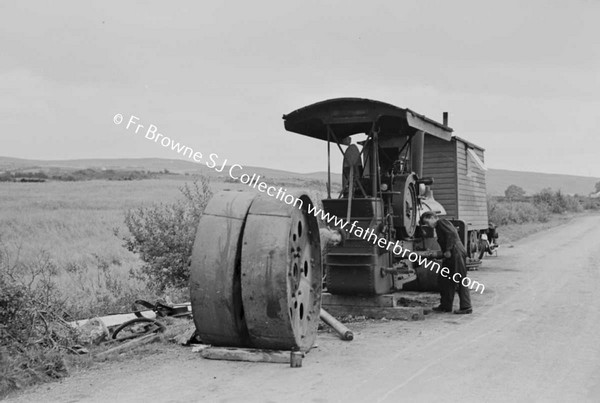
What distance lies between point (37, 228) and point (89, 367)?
67.1ft

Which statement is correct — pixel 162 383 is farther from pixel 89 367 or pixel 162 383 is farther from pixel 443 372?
pixel 443 372

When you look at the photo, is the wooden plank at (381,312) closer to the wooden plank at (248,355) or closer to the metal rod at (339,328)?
the metal rod at (339,328)

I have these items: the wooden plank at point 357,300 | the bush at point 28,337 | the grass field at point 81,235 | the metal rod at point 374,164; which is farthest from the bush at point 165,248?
the bush at point 28,337

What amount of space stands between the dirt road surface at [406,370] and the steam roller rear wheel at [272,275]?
1.11 ft

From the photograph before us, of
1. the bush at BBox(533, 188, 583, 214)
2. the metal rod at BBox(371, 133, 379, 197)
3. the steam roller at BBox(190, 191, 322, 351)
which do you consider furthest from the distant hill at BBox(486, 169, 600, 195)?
the steam roller at BBox(190, 191, 322, 351)

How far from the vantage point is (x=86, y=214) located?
105 feet

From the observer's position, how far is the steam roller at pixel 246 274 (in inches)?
270

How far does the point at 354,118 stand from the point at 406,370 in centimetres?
487

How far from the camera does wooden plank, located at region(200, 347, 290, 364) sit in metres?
7.09

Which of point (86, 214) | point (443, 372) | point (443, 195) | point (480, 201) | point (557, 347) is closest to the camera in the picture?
point (443, 372)

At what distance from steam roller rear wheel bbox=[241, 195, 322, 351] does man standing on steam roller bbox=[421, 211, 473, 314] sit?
156 inches

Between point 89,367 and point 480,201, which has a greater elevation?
point 480,201

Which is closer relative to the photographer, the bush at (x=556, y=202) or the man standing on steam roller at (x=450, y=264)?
the man standing on steam roller at (x=450, y=264)

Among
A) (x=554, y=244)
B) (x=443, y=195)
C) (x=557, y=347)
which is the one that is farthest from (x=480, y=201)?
(x=557, y=347)
